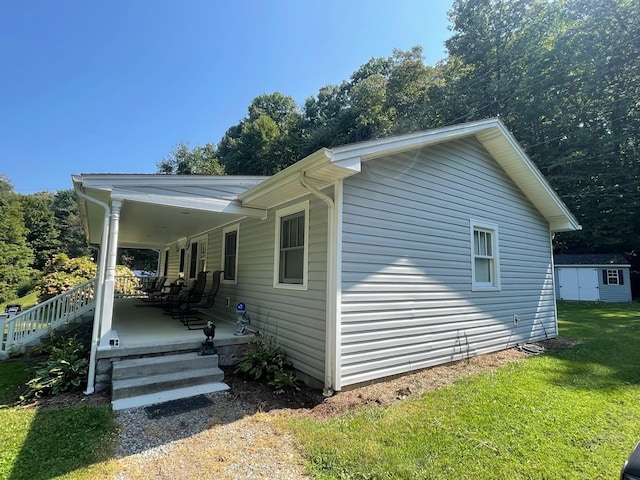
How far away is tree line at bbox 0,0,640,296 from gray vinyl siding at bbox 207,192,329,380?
18397mm

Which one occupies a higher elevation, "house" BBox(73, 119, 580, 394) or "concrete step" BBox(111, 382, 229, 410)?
"house" BBox(73, 119, 580, 394)

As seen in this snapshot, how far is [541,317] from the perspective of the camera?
307 inches

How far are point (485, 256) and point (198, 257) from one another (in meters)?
7.67

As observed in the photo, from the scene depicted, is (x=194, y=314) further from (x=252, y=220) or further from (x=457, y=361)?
(x=457, y=361)

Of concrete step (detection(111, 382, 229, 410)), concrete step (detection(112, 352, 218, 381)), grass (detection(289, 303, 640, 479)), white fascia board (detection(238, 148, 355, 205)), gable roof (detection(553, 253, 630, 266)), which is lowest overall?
concrete step (detection(111, 382, 229, 410))

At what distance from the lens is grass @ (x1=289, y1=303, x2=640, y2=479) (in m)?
2.66

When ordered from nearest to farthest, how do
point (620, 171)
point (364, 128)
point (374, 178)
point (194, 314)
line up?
point (374, 178) → point (194, 314) → point (620, 171) → point (364, 128)

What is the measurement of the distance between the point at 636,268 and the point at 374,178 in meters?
25.3

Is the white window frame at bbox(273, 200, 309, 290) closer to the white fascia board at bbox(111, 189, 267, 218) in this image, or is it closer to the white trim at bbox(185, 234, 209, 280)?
the white fascia board at bbox(111, 189, 267, 218)

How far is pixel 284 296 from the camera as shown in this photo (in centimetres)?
527

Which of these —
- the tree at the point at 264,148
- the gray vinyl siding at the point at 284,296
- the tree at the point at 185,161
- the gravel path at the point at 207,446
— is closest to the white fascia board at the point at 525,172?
the gray vinyl siding at the point at 284,296

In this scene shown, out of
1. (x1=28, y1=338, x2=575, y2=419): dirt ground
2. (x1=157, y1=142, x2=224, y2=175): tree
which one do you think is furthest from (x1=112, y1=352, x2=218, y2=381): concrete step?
(x1=157, y1=142, x2=224, y2=175): tree

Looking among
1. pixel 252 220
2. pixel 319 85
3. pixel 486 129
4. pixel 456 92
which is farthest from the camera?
pixel 319 85

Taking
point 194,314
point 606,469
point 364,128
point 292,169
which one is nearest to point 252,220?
point 292,169
